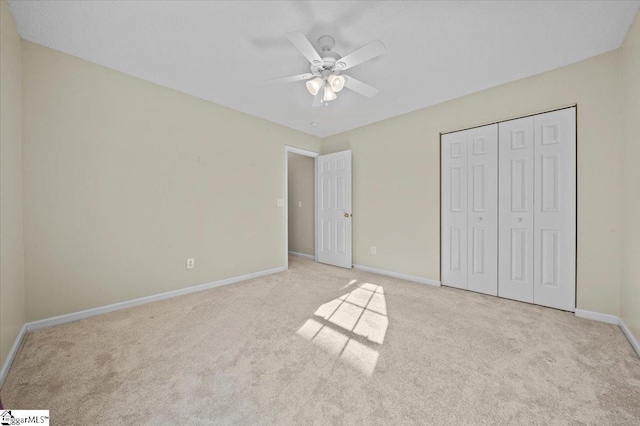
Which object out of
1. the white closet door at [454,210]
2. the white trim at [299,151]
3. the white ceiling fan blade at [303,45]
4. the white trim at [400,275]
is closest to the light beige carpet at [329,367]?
the white closet door at [454,210]

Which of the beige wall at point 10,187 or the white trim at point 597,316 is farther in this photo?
the white trim at point 597,316

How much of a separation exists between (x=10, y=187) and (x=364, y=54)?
2851 millimetres

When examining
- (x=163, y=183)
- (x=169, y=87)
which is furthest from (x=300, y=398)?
(x=169, y=87)

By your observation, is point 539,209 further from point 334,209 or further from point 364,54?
point 334,209

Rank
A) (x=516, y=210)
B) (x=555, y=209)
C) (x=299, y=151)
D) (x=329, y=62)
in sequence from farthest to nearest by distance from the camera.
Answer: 1. (x=299, y=151)
2. (x=516, y=210)
3. (x=555, y=209)
4. (x=329, y=62)

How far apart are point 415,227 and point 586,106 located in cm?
213

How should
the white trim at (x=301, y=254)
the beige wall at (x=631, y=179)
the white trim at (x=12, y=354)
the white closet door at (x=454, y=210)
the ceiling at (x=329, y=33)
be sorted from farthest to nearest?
the white trim at (x=301, y=254)
the white closet door at (x=454, y=210)
the beige wall at (x=631, y=179)
the ceiling at (x=329, y=33)
the white trim at (x=12, y=354)

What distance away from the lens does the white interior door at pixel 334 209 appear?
4.40 m

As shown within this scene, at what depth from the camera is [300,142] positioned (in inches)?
178

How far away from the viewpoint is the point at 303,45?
5.92ft

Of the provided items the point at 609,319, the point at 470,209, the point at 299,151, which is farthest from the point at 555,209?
the point at 299,151

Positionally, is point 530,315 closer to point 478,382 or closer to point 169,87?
point 478,382

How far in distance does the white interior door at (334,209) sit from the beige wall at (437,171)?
0.16 m

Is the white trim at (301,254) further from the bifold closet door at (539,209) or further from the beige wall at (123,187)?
the bifold closet door at (539,209)
